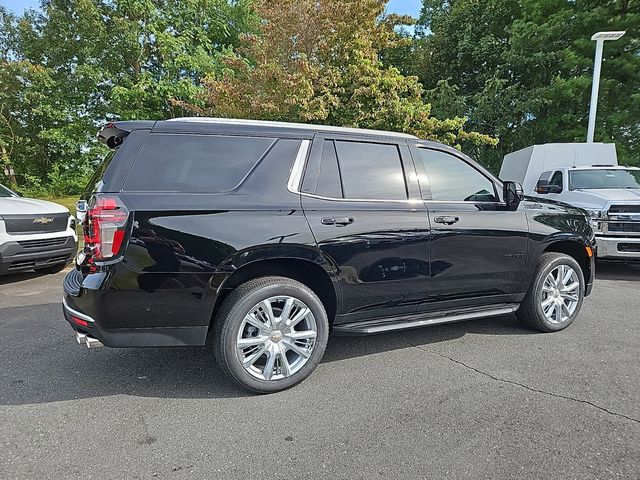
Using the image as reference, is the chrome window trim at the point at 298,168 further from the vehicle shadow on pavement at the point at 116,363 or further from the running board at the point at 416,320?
the vehicle shadow on pavement at the point at 116,363

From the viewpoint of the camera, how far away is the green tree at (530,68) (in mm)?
15539

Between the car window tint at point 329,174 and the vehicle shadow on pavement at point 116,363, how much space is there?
143 centimetres

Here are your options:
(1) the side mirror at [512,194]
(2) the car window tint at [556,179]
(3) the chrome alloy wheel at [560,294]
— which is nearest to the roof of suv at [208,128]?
(1) the side mirror at [512,194]

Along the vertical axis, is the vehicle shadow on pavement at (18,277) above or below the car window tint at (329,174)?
below

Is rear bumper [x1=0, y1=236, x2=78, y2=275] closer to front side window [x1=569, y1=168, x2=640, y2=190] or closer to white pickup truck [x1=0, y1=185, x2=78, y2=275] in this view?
white pickup truck [x1=0, y1=185, x2=78, y2=275]

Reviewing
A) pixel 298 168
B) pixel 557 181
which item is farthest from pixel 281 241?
pixel 557 181

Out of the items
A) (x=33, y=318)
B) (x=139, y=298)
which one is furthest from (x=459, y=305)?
(x=33, y=318)

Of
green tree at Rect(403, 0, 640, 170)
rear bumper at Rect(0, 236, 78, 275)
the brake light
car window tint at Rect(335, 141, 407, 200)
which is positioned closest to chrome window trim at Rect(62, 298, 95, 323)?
the brake light

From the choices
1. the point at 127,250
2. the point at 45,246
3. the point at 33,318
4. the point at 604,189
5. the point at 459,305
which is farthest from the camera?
the point at 604,189

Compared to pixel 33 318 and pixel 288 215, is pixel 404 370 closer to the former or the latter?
pixel 288 215

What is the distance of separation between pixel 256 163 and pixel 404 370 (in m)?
1.98

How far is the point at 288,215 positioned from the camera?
9.30ft

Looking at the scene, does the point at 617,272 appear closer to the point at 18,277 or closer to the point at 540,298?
the point at 540,298

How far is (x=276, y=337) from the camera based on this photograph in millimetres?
2865
